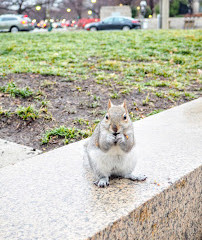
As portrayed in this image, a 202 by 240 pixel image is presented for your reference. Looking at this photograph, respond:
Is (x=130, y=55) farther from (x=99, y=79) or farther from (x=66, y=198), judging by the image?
(x=66, y=198)

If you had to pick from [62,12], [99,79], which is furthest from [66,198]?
[62,12]

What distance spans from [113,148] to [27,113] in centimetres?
272

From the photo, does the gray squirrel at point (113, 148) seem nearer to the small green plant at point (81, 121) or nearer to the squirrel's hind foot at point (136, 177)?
the squirrel's hind foot at point (136, 177)

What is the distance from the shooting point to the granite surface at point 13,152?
3232 millimetres

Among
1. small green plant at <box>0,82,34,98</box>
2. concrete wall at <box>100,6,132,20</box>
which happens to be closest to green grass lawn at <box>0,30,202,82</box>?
small green plant at <box>0,82,34,98</box>

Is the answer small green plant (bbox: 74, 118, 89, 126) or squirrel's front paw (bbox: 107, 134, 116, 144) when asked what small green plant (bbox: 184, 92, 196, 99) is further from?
squirrel's front paw (bbox: 107, 134, 116, 144)

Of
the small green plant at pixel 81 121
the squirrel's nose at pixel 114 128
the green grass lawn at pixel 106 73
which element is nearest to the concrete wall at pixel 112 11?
the green grass lawn at pixel 106 73

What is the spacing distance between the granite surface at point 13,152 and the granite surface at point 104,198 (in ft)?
2.07

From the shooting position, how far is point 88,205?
1862mm

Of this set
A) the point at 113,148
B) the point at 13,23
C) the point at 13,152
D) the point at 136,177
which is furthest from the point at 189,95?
the point at 13,23

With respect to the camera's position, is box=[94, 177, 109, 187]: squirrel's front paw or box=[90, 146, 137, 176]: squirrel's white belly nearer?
box=[90, 146, 137, 176]: squirrel's white belly

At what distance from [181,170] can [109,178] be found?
544 mm

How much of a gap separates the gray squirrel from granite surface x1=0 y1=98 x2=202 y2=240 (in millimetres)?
104

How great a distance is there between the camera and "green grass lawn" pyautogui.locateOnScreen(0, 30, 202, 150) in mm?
4957
